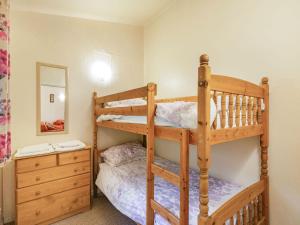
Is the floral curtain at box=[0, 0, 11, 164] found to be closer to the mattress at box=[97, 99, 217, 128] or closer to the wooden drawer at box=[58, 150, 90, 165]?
the wooden drawer at box=[58, 150, 90, 165]

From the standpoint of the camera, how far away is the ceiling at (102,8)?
2.18 metres

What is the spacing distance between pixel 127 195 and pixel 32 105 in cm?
170

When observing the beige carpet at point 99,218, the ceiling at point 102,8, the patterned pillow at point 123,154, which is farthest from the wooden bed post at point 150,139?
the ceiling at point 102,8

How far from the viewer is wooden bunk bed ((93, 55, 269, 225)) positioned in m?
1.01

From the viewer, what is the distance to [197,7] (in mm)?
2252

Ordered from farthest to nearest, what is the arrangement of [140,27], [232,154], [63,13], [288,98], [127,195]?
[140,27] → [63,13] → [232,154] → [127,195] → [288,98]

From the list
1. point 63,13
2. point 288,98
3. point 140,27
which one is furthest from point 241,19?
point 63,13

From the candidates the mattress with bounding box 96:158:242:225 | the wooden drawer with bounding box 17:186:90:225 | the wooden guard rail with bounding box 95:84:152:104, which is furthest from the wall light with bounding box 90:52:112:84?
the wooden drawer with bounding box 17:186:90:225

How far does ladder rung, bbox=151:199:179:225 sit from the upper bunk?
0.55 metres

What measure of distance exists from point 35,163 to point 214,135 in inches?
77.1

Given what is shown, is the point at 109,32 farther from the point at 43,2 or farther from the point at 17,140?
the point at 17,140

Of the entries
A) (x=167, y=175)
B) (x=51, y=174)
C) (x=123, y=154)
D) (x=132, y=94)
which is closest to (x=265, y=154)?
(x=167, y=175)

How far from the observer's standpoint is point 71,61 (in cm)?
253

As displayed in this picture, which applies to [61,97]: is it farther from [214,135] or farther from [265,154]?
[265,154]
